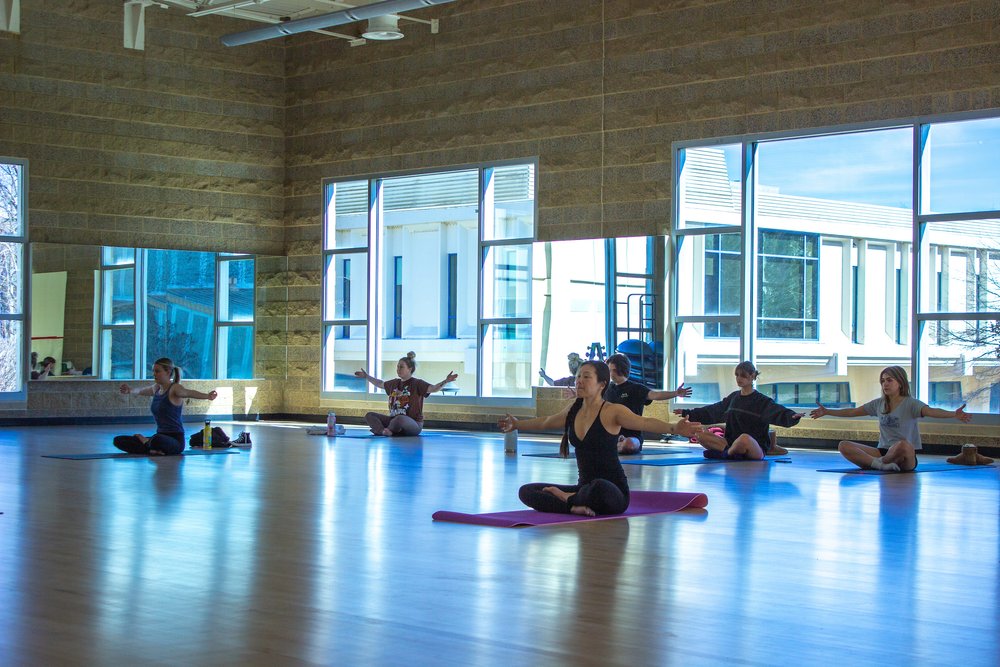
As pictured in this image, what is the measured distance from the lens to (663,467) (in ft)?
35.4

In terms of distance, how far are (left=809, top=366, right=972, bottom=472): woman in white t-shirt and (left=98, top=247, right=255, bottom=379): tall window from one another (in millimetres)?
10033

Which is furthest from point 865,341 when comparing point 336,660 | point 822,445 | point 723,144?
point 336,660

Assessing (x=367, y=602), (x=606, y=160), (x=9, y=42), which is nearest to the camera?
(x=367, y=602)

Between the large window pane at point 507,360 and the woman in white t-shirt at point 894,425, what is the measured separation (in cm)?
566

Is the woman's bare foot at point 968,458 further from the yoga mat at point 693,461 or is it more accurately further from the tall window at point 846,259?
the yoga mat at point 693,461

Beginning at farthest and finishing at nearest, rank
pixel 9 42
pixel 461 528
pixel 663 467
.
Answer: pixel 9 42 < pixel 663 467 < pixel 461 528

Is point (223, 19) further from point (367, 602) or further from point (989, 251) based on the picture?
point (367, 602)

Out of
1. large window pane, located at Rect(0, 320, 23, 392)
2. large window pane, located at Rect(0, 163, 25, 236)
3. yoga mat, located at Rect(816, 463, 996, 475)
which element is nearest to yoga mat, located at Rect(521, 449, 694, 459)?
yoga mat, located at Rect(816, 463, 996, 475)

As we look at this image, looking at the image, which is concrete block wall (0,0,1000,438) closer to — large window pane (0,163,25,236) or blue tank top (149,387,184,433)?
large window pane (0,163,25,236)

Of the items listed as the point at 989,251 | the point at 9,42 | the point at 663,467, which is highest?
the point at 9,42

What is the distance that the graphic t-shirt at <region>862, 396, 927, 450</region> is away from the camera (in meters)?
10.8

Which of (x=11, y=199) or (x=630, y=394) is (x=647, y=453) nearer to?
(x=630, y=394)

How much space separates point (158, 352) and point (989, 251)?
10.9 metres

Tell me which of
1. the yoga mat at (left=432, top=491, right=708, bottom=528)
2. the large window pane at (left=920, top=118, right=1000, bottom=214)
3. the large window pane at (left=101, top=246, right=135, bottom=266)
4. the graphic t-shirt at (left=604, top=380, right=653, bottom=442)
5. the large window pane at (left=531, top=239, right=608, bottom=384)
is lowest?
the yoga mat at (left=432, top=491, right=708, bottom=528)
